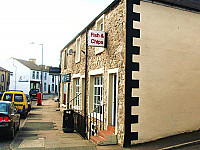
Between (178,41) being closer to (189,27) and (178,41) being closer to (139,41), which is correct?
(189,27)

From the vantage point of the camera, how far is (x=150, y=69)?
8.76 m

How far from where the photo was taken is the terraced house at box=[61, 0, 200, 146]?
8.52m

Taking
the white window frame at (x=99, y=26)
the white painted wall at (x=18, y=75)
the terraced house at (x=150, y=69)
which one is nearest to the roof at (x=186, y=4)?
the terraced house at (x=150, y=69)

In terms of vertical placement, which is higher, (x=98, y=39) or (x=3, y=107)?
(x=98, y=39)

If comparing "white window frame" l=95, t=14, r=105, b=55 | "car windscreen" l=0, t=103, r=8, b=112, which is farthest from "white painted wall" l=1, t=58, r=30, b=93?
→ "car windscreen" l=0, t=103, r=8, b=112

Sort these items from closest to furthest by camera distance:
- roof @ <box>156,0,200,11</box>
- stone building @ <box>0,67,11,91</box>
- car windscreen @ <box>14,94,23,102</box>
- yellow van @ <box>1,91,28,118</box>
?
roof @ <box>156,0,200,11</box>
yellow van @ <box>1,91,28,118</box>
car windscreen @ <box>14,94,23,102</box>
stone building @ <box>0,67,11,91</box>

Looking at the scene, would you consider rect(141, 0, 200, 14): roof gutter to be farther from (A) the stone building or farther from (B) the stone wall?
(A) the stone building

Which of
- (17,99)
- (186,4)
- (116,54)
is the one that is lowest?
(17,99)

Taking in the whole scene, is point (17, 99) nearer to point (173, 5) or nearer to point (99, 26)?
point (99, 26)

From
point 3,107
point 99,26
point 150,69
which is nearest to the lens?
point 150,69

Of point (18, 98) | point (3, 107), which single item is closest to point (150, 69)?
point (3, 107)

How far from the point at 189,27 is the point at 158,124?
3.94 metres

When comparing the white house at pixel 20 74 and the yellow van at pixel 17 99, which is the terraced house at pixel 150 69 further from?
the white house at pixel 20 74

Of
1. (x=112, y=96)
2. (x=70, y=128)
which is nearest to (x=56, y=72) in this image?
(x=70, y=128)
